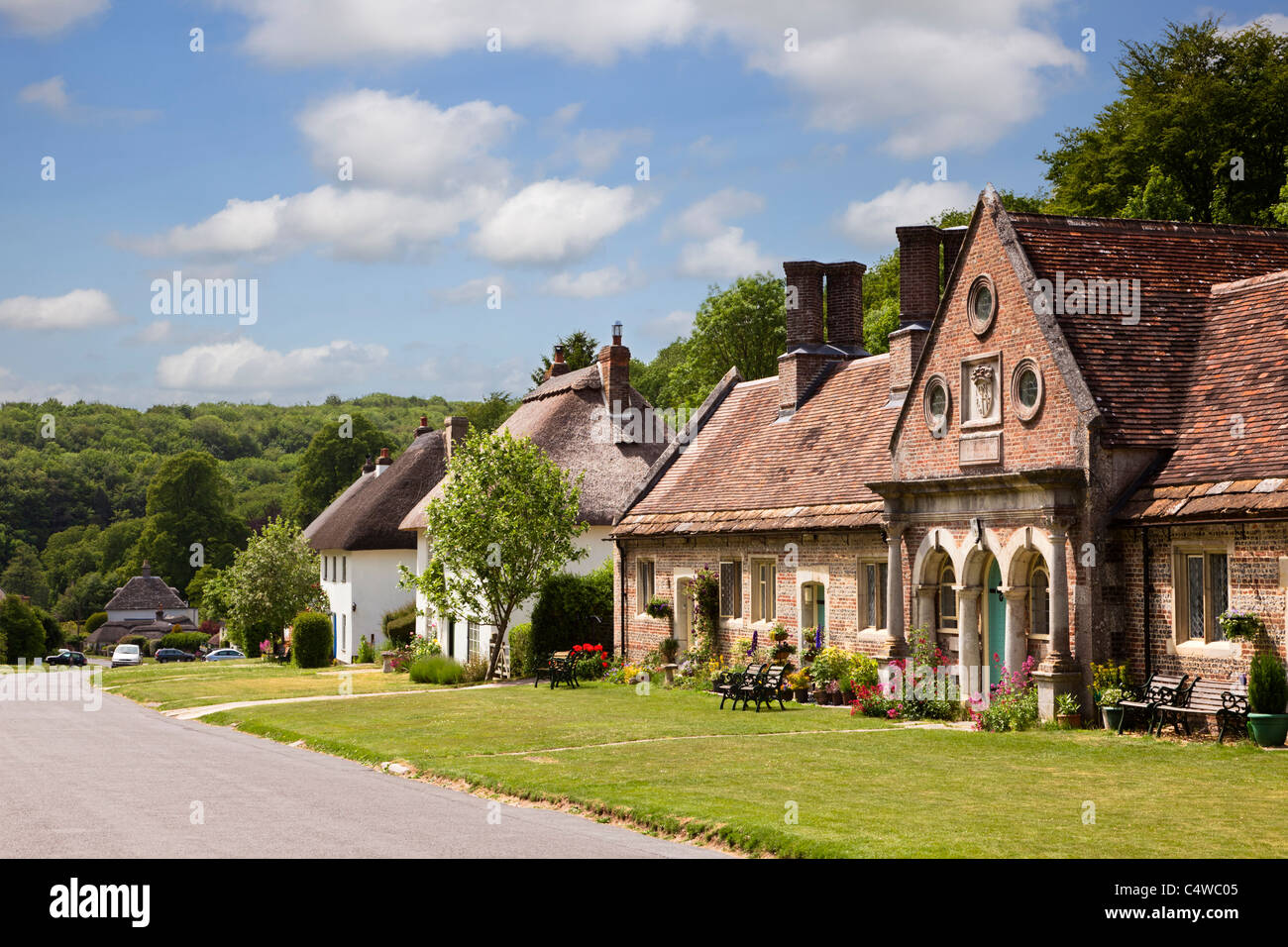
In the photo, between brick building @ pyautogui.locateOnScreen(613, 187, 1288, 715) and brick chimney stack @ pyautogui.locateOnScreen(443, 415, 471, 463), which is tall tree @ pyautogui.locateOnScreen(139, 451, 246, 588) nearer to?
brick chimney stack @ pyautogui.locateOnScreen(443, 415, 471, 463)

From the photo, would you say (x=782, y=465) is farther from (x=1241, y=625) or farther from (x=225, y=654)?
(x=225, y=654)

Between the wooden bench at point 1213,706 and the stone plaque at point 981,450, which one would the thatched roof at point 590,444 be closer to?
the stone plaque at point 981,450

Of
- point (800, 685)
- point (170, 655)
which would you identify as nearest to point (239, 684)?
point (800, 685)

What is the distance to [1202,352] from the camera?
2203 cm

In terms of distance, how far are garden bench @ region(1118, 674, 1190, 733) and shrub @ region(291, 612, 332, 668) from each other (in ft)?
123

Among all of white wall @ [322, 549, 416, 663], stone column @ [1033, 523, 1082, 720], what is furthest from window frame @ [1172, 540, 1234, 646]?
white wall @ [322, 549, 416, 663]

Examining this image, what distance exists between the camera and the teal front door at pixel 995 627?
23.0 m

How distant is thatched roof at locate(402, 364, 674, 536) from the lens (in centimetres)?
4003

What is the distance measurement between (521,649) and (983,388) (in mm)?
17847

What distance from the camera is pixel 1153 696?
1928 centimetres
